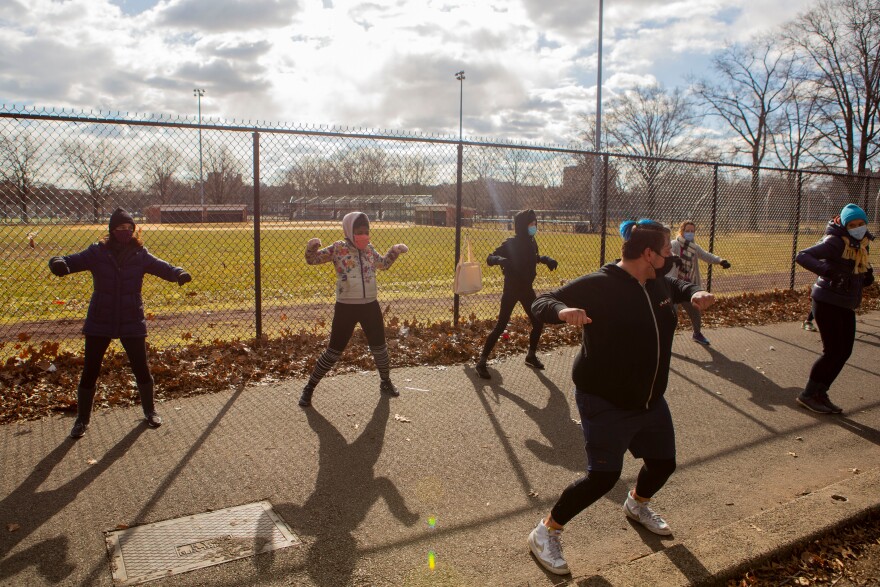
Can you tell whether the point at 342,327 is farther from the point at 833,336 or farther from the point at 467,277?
the point at 833,336

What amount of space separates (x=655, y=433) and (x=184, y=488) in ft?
9.52

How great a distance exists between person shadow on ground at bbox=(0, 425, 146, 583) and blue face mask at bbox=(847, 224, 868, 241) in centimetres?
636

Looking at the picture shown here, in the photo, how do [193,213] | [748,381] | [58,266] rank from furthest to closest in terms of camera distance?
1. [193,213]
2. [748,381]
3. [58,266]

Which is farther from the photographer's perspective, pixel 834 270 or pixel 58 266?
pixel 834 270

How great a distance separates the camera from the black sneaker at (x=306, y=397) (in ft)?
18.0

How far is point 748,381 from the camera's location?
670 cm

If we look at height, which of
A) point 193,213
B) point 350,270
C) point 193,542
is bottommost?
point 193,542

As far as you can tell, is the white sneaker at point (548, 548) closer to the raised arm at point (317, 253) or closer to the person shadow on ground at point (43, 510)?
the person shadow on ground at point (43, 510)

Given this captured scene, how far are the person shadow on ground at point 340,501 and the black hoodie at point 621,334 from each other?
4.68 ft

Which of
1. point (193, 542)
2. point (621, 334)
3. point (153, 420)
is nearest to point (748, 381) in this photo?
point (621, 334)

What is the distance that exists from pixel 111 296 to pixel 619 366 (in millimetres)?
Answer: 3777

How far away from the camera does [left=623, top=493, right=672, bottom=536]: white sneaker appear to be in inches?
137

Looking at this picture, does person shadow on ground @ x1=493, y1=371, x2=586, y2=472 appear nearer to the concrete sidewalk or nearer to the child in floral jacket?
the concrete sidewalk

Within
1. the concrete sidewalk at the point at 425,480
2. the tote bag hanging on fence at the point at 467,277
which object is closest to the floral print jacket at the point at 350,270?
the concrete sidewalk at the point at 425,480
